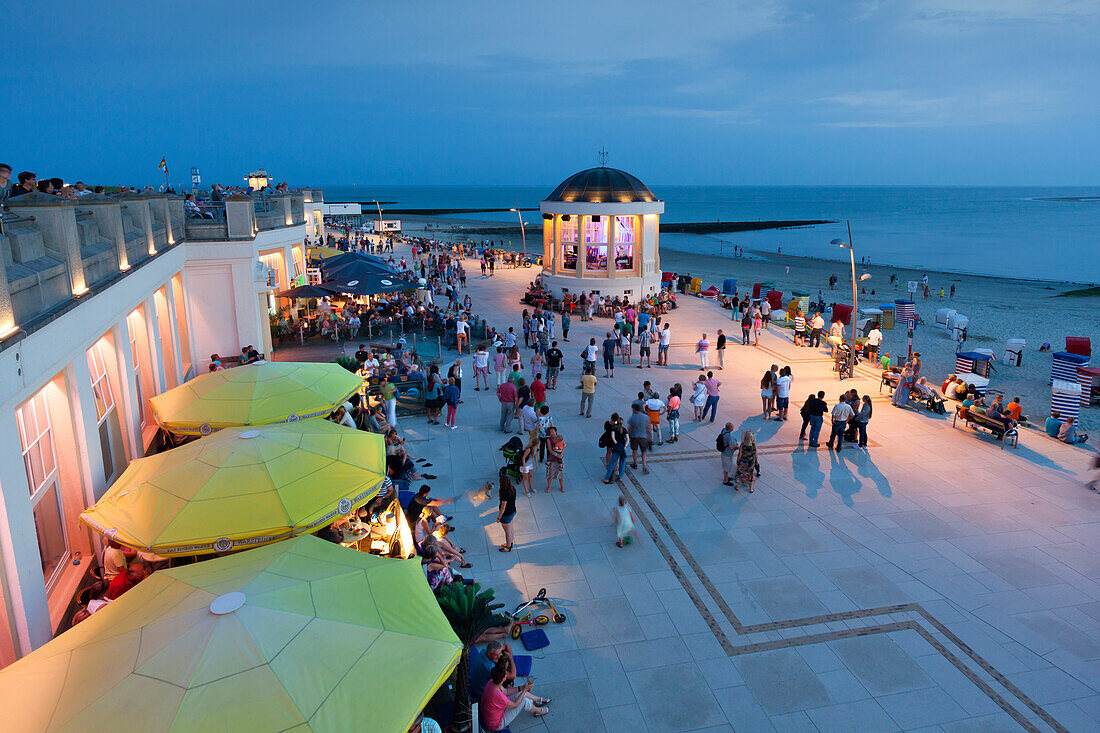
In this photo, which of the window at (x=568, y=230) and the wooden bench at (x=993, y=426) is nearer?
the wooden bench at (x=993, y=426)

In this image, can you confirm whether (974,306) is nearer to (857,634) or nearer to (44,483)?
(857,634)

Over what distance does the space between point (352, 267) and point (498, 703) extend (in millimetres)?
18863

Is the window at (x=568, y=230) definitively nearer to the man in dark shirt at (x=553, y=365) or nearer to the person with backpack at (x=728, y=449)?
A: the man in dark shirt at (x=553, y=365)

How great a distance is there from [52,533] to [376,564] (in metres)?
4.59

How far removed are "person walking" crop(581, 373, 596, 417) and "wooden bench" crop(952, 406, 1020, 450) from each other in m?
8.71

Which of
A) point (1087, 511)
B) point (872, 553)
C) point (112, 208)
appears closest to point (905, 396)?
point (1087, 511)

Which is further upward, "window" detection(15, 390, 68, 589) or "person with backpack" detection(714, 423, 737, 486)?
"window" detection(15, 390, 68, 589)

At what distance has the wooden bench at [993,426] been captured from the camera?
47.6ft

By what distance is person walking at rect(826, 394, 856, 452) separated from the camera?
13695 mm

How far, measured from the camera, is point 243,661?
4.42 metres

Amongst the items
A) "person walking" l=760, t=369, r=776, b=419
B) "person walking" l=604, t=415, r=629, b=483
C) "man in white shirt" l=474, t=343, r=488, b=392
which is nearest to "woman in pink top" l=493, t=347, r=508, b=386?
"man in white shirt" l=474, t=343, r=488, b=392

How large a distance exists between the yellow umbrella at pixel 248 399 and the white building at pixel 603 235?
65.1ft

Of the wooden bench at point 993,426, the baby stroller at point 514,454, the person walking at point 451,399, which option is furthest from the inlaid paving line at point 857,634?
the wooden bench at point 993,426

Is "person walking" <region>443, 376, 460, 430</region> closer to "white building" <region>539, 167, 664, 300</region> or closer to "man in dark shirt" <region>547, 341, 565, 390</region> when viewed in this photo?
"man in dark shirt" <region>547, 341, 565, 390</region>
